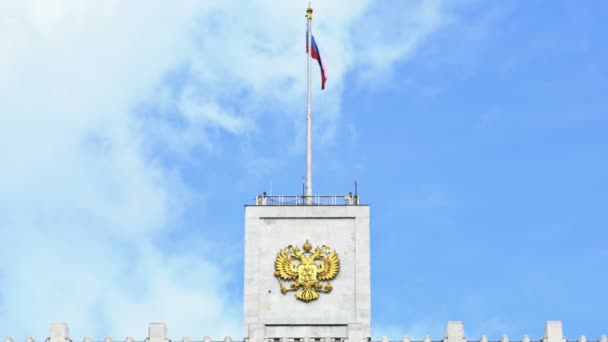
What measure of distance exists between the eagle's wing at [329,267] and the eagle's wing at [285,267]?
1.66 m

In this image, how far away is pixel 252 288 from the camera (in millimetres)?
139125

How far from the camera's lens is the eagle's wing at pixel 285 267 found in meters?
139

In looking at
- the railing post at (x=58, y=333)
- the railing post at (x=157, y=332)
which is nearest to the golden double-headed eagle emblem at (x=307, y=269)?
the railing post at (x=157, y=332)

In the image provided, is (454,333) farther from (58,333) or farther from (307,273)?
(58,333)

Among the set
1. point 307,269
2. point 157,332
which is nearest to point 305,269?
point 307,269

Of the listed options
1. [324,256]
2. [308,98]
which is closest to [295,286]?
[324,256]

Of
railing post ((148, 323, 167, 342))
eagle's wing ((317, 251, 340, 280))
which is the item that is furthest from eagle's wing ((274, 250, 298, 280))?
railing post ((148, 323, 167, 342))

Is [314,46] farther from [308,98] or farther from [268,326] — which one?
[268,326]

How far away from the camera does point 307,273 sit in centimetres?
13938

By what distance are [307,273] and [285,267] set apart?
1462mm

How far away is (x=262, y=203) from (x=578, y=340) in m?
22.4

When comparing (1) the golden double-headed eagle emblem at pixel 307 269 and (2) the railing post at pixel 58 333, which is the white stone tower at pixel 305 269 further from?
(2) the railing post at pixel 58 333

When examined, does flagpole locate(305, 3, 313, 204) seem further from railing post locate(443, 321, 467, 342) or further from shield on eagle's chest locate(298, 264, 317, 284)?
railing post locate(443, 321, 467, 342)

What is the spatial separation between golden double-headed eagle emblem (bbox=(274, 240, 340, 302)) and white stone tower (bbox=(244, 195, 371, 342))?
0.09 meters
